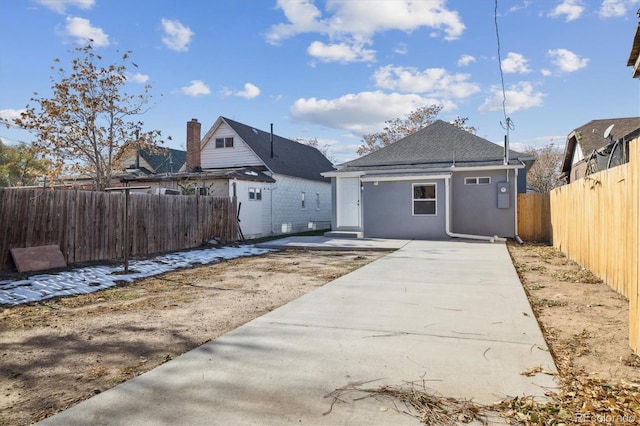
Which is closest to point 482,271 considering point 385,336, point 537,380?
point 385,336

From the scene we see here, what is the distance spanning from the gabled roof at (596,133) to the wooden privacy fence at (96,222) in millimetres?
17677

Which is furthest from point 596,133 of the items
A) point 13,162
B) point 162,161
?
point 13,162

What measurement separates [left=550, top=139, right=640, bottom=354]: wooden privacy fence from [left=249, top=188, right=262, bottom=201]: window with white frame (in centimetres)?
1244

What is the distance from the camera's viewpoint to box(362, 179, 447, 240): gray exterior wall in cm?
1552

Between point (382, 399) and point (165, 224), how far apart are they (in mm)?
11226

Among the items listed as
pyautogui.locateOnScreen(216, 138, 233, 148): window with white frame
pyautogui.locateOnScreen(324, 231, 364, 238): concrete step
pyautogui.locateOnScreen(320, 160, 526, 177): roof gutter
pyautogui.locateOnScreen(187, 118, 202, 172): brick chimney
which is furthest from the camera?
pyautogui.locateOnScreen(216, 138, 233, 148): window with white frame

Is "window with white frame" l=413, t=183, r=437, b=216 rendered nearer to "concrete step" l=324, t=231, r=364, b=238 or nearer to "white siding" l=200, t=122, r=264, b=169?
"concrete step" l=324, t=231, r=364, b=238

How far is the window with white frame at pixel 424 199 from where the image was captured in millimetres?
15664

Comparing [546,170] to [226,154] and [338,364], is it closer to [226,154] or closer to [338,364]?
[226,154]

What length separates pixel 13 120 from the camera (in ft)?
53.0

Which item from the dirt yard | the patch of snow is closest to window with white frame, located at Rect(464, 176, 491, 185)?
the dirt yard

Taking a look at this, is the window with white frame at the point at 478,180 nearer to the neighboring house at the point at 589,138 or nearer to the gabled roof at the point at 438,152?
the gabled roof at the point at 438,152

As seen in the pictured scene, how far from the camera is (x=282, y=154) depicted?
79.7 ft

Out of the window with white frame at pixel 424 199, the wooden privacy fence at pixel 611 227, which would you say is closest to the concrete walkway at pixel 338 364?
the wooden privacy fence at pixel 611 227
